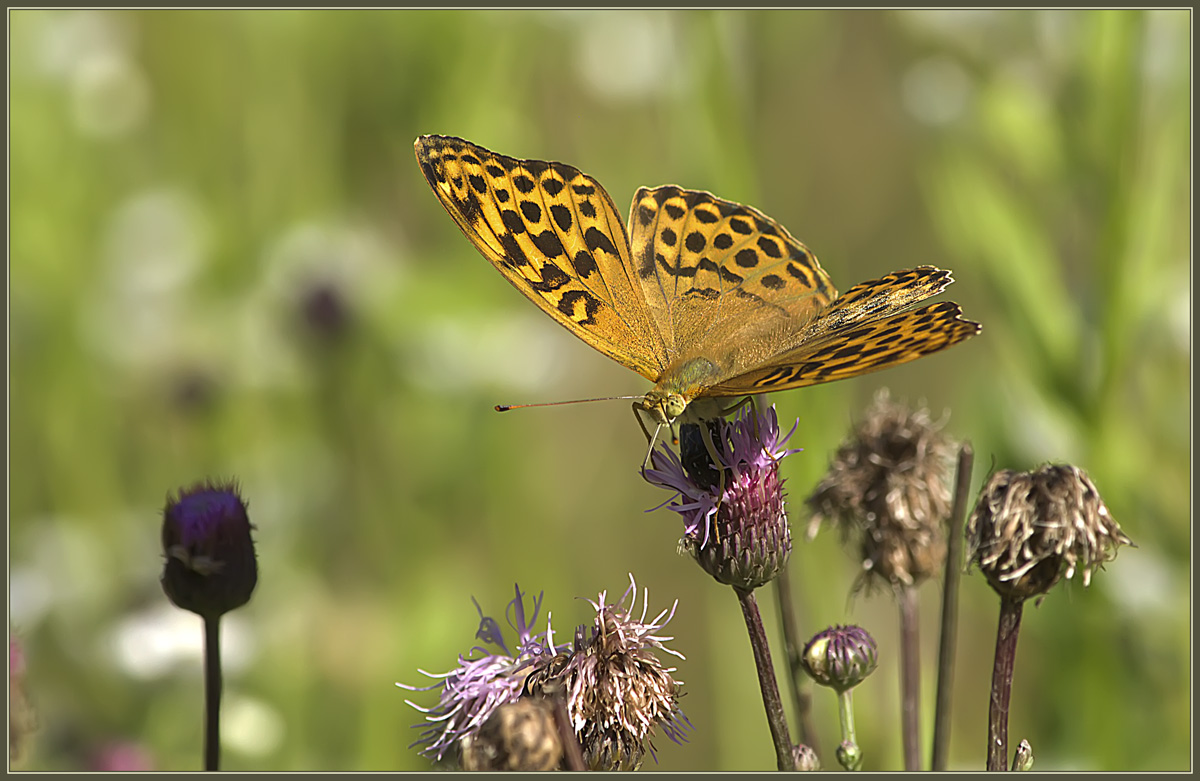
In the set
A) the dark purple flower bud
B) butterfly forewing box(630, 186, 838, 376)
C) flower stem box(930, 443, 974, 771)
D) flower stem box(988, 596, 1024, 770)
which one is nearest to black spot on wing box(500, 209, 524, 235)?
butterfly forewing box(630, 186, 838, 376)

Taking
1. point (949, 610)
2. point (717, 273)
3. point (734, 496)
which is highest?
point (717, 273)

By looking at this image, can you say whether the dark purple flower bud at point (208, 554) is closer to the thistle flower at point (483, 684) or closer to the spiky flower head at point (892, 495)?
the thistle flower at point (483, 684)

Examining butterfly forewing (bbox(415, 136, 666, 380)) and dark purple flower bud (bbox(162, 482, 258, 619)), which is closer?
dark purple flower bud (bbox(162, 482, 258, 619))

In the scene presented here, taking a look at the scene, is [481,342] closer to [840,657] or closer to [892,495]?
[892,495]

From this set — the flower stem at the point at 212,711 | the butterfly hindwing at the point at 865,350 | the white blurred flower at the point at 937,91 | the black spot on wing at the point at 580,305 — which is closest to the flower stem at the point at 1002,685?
the butterfly hindwing at the point at 865,350

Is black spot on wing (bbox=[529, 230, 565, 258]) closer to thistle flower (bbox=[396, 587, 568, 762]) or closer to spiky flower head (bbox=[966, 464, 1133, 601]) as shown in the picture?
thistle flower (bbox=[396, 587, 568, 762])

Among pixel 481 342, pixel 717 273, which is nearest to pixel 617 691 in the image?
pixel 717 273

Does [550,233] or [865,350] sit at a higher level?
[550,233]
